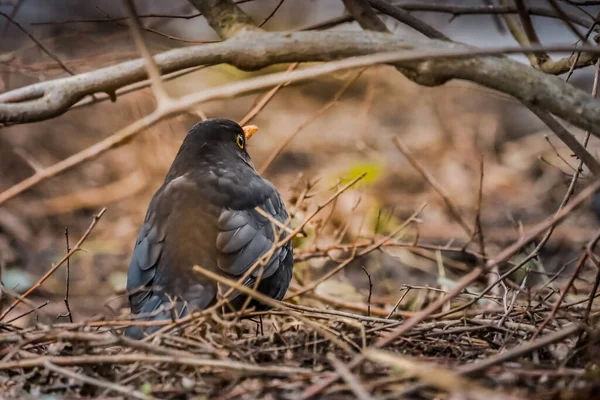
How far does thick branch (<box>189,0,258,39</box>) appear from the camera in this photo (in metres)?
2.93

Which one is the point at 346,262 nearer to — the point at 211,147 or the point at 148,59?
the point at 211,147

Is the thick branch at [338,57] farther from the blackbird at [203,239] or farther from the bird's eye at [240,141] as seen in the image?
the bird's eye at [240,141]

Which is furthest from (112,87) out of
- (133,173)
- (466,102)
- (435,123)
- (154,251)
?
(466,102)

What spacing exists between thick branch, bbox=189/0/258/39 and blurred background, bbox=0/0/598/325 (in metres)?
1.77

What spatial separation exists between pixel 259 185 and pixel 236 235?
49cm

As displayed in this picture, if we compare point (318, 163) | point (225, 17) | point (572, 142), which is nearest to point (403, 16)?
point (225, 17)

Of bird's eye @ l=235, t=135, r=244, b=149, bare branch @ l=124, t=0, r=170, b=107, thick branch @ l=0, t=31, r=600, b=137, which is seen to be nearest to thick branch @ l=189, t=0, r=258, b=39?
thick branch @ l=0, t=31, r=600, b=137

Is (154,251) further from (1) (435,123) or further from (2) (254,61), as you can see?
(1) (435,123)

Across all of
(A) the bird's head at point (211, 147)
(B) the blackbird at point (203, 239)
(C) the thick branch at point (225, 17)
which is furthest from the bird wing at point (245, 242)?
(C) the thick branch at point (225, 17)

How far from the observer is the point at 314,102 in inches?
420

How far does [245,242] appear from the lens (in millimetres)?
3529

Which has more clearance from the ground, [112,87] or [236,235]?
[112,87]

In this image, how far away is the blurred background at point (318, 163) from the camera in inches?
230

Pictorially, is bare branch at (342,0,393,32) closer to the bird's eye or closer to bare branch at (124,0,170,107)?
bare branch at (124,0,170,107)
